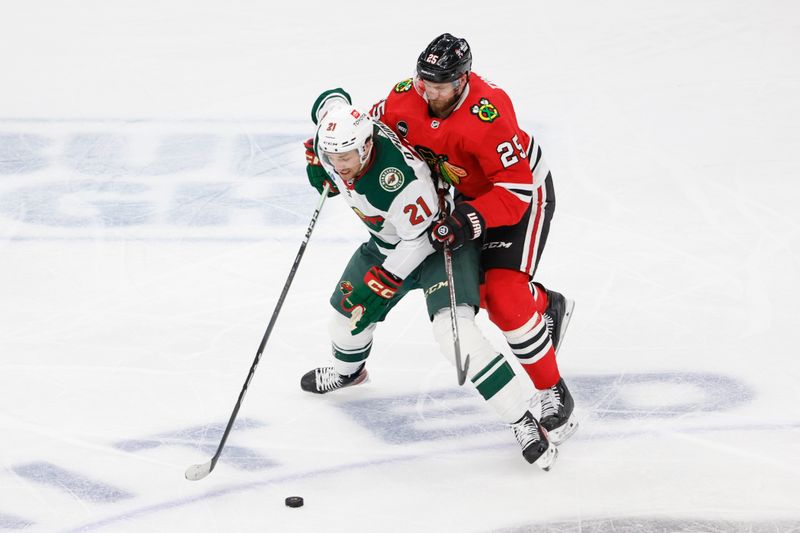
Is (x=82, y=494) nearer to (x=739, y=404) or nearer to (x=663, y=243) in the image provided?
(x=739, y=404)

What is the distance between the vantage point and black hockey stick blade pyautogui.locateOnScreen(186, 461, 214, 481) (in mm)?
3334

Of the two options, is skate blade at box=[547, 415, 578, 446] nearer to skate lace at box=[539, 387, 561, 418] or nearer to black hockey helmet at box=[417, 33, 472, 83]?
skate lace at box=[539, 387, 561, 418]

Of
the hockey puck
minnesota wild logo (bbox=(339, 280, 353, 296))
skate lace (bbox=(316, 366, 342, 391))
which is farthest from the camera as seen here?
skate lace (bbox=(316, 366, 342, 391))

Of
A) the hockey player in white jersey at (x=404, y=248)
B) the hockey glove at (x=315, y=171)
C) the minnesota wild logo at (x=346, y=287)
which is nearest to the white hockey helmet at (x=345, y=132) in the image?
the hockey player in white jersey at (x=404, y=248)

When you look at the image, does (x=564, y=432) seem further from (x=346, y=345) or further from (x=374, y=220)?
(x=374, y=220)

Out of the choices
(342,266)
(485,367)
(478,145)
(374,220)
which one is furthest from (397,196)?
(342,266)

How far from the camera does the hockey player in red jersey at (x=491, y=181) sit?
337 centimetres

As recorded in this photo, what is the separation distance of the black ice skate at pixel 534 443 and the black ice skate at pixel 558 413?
0.37ft

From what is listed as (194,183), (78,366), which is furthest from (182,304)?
(194,183)

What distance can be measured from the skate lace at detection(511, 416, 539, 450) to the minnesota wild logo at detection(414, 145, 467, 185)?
0.83m

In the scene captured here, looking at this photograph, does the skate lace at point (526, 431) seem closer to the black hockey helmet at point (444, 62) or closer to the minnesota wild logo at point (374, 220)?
the minnesota wild logo at point (374, 220)

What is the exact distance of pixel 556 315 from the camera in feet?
13.3

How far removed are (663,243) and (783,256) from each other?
21.9 inches

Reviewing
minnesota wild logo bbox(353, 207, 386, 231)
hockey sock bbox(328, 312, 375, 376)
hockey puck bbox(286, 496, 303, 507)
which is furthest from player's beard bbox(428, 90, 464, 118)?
hockey puck bbox(286, 496, 303, 507)
